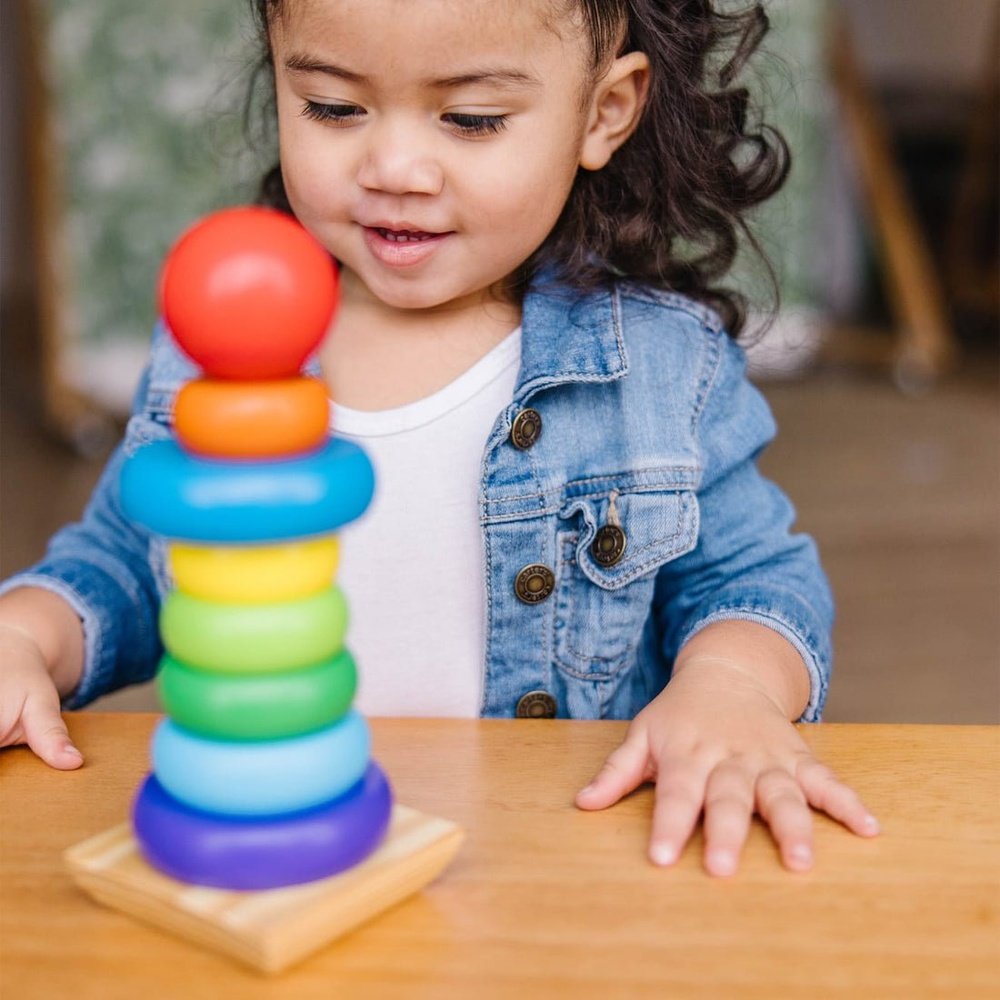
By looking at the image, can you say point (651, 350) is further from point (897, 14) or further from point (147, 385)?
point (897, 14)

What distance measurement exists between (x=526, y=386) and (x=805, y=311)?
2.80 meters

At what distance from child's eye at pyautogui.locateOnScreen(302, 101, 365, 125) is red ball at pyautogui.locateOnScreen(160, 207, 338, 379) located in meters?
0.31

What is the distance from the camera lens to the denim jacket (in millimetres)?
860

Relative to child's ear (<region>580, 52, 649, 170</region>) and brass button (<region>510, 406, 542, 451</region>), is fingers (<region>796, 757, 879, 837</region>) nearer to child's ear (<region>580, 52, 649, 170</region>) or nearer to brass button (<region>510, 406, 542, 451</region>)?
brass button (<region>510, 406, 542, 451</region>)

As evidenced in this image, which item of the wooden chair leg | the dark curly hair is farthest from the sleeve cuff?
the wooden chair leg

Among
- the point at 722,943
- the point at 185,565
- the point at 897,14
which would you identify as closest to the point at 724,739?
the point at 722,943

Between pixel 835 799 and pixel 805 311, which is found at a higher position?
pixel 835 799

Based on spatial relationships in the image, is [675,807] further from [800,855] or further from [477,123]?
[477,123]

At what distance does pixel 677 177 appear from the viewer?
3.10 feet

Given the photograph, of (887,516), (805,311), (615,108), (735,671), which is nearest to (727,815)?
(735,671)

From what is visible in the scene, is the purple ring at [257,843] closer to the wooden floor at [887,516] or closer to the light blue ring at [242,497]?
the light blue ring at [242,497]

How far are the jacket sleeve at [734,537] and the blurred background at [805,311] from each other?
2.12ft

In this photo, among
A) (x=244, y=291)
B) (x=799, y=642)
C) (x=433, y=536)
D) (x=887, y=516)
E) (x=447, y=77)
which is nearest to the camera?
(x=244, y=291)

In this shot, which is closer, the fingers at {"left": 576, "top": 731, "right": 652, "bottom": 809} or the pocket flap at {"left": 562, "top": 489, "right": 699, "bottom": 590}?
the fingers at {"left": 576, "top": 731, "right": 652, "bottom": 809}
